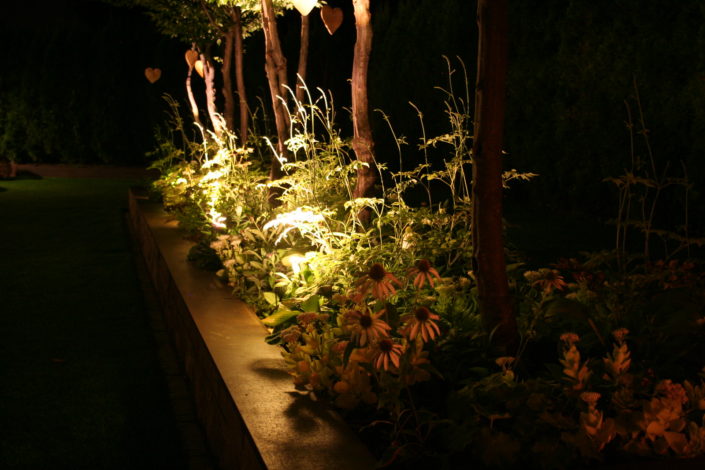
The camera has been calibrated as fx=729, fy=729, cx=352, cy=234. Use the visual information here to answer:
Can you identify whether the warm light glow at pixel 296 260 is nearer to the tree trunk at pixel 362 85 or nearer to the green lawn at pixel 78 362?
the tree trunk at pixel 362 85

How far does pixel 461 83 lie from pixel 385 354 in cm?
730

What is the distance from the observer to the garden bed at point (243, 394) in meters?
2.18

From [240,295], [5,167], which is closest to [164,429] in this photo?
[240,295]

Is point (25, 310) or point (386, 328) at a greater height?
point (386, 328)

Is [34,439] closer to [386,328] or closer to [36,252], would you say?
[386,328]

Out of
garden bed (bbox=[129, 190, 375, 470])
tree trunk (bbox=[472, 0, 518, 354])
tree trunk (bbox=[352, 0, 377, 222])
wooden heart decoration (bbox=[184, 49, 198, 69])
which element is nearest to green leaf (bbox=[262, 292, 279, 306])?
garden bed (bbox=[129, 190, 375, 470])

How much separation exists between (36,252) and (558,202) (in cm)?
511

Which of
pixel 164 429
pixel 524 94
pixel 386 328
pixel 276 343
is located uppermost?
pixel 524 94

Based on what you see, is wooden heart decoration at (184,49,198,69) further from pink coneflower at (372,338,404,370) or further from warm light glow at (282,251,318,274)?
pink coneflower at (372,338,404,370)

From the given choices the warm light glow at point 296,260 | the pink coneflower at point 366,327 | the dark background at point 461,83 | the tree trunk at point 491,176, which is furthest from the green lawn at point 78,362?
the dark background at point 461,83

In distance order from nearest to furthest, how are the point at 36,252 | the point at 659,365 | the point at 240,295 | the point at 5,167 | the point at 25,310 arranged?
the point at 659,365 < the point at 240,295 < the point at 25,310 < the point at 36,252 < the point at 5,167

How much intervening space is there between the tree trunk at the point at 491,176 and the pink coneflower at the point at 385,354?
47 centimetres

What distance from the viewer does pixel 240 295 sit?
3.96 meters

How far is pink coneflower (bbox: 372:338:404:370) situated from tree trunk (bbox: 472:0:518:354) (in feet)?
1.56
